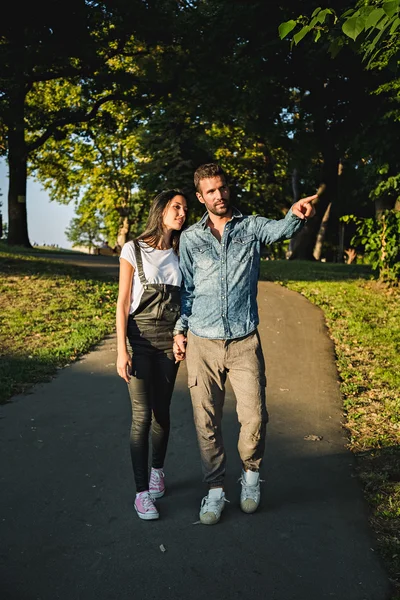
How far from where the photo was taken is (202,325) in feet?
13.4

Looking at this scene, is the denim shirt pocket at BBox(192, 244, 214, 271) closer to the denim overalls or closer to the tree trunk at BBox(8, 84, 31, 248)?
the denim overalls

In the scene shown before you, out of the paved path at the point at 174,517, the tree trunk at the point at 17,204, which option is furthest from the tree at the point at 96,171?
the paved path at the point at 174,517

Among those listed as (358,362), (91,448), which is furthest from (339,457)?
(358,362)

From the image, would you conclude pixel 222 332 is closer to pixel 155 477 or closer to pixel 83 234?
pixel 155 477

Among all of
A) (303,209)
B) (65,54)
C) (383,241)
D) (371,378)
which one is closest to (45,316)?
(371,378)

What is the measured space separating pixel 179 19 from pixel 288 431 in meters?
15.6

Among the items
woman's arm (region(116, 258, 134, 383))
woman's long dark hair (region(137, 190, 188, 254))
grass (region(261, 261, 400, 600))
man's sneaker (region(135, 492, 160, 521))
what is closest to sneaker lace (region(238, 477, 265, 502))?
man's sneaker (region(135, 492, 160, 521))

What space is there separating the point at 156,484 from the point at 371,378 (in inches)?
160

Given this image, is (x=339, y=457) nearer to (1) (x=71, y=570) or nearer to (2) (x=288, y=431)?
(2) (x=288, y=431)

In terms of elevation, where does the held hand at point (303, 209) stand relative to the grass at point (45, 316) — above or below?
above

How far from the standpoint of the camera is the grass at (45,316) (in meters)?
8.12

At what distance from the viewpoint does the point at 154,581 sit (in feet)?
10.9

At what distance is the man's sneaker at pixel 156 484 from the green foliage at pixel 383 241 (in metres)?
9.44

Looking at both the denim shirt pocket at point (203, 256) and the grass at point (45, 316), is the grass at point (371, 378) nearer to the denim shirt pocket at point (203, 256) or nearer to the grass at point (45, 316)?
the denim shirt pocket at point (203, 256)
